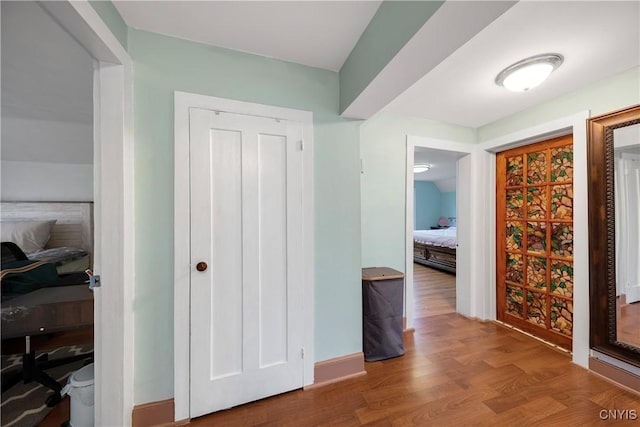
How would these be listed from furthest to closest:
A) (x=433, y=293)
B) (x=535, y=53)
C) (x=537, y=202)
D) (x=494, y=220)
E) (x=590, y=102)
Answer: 1. (x=433, y=293)
2. (x=494, y=220)
3. (x=537, y=202)
4. (x=590, y=102)
5. (x=535, y=53)

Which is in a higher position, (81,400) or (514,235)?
(514,235)

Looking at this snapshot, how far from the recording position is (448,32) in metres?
0.97

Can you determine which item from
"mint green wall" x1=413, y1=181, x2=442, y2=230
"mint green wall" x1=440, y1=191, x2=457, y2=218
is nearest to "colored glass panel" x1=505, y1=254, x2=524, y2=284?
"mint green wall" x1=413, y1=181, x2=442, y2=230

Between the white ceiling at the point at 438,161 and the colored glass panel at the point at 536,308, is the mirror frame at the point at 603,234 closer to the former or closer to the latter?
the colored glass panel at the point at 536,308

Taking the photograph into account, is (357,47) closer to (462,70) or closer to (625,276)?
(462,70)

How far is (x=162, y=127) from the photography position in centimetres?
142

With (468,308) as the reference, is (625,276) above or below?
above

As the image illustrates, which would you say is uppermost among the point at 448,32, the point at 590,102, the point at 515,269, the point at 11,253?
the point at 590,102

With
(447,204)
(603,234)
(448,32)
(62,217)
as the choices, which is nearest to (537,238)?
(603,234)

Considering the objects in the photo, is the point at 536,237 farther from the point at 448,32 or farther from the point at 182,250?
the point at 182,250

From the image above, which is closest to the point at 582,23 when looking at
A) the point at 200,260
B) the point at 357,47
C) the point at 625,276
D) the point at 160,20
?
the point at 357,47

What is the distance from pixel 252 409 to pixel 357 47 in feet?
8.08

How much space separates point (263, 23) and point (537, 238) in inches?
125

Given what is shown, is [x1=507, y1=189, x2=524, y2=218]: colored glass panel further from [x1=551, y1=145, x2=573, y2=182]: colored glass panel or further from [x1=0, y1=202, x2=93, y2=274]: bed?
[x1=0, y1=202, x2=93, y2=274]: bed
